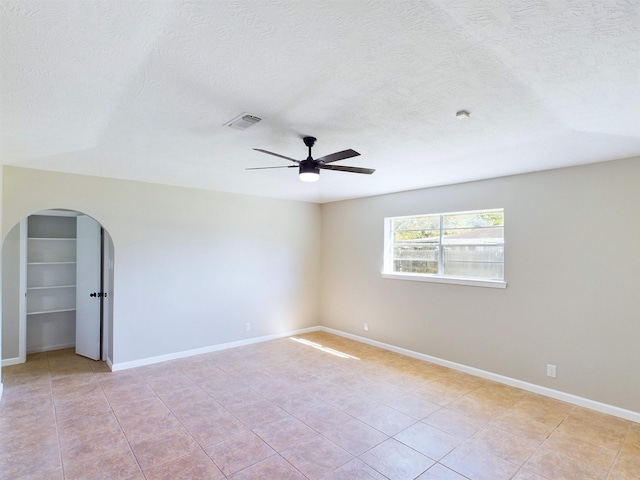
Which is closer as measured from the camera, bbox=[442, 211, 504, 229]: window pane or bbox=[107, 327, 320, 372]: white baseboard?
bbox=[442, 211, 504, 229]: window pane

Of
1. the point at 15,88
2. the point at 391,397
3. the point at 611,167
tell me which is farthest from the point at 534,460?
the point at 15,88

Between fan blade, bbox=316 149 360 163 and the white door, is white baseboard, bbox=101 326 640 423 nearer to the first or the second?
the white door

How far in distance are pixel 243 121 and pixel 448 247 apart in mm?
3503

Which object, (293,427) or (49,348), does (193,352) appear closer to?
(49,348)

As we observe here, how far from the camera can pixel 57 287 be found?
540cm

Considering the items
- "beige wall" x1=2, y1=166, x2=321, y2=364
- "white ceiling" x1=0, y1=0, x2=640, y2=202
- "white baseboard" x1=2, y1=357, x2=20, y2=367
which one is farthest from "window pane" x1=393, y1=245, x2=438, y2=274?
"white baseboard" x1=2, y1=357, x2=20, y2=367

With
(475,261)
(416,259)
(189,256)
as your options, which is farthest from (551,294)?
(189,256)

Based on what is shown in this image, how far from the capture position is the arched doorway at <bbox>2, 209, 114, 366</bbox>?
4.59 meters

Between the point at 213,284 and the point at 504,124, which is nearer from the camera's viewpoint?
the point at 504,124

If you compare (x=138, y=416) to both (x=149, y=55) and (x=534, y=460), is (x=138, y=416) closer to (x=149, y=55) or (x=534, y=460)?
(x=149, y=55)

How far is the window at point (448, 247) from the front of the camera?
4.36 m

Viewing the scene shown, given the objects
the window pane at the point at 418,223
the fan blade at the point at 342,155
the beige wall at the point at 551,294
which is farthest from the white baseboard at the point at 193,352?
the fan blade at the point at 342,155

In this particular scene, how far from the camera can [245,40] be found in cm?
157

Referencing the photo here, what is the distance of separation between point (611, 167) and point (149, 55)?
4174mm
